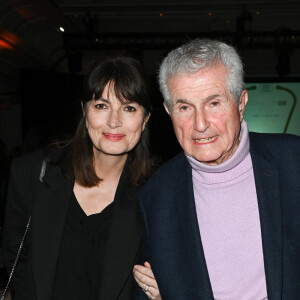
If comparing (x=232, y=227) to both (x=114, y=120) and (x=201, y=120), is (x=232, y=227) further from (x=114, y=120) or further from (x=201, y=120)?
(x=114, y=120)

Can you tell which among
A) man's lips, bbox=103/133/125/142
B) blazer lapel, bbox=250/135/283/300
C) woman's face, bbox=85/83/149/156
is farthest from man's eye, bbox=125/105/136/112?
blazer lapel, bbox=250/135/283/300

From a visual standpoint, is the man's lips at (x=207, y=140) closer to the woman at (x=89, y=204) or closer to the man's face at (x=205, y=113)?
the man's face at (x=205, y=113)

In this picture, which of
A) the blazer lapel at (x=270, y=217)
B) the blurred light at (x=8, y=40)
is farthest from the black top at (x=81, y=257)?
the blurred light at (x=8, y=40)

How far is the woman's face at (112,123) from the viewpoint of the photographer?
2154 millimetres

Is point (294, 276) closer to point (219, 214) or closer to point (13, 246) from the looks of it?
point (219, 214)

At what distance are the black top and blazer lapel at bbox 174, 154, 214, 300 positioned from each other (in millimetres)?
481

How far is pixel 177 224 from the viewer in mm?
1839

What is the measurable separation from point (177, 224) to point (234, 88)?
25.6 inches

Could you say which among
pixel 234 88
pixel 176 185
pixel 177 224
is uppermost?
pixel 234 88

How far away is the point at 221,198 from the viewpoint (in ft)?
5.95

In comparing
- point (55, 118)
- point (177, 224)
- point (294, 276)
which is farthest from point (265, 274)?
point (55, 118)

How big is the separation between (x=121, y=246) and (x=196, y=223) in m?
0.48

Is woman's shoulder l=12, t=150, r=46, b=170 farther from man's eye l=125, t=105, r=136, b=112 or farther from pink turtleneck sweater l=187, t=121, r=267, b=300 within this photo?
pink turtleneck sweater l=187, t=121, r=267, b=300

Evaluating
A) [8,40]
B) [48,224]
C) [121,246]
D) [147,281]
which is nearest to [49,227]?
[48,224]
